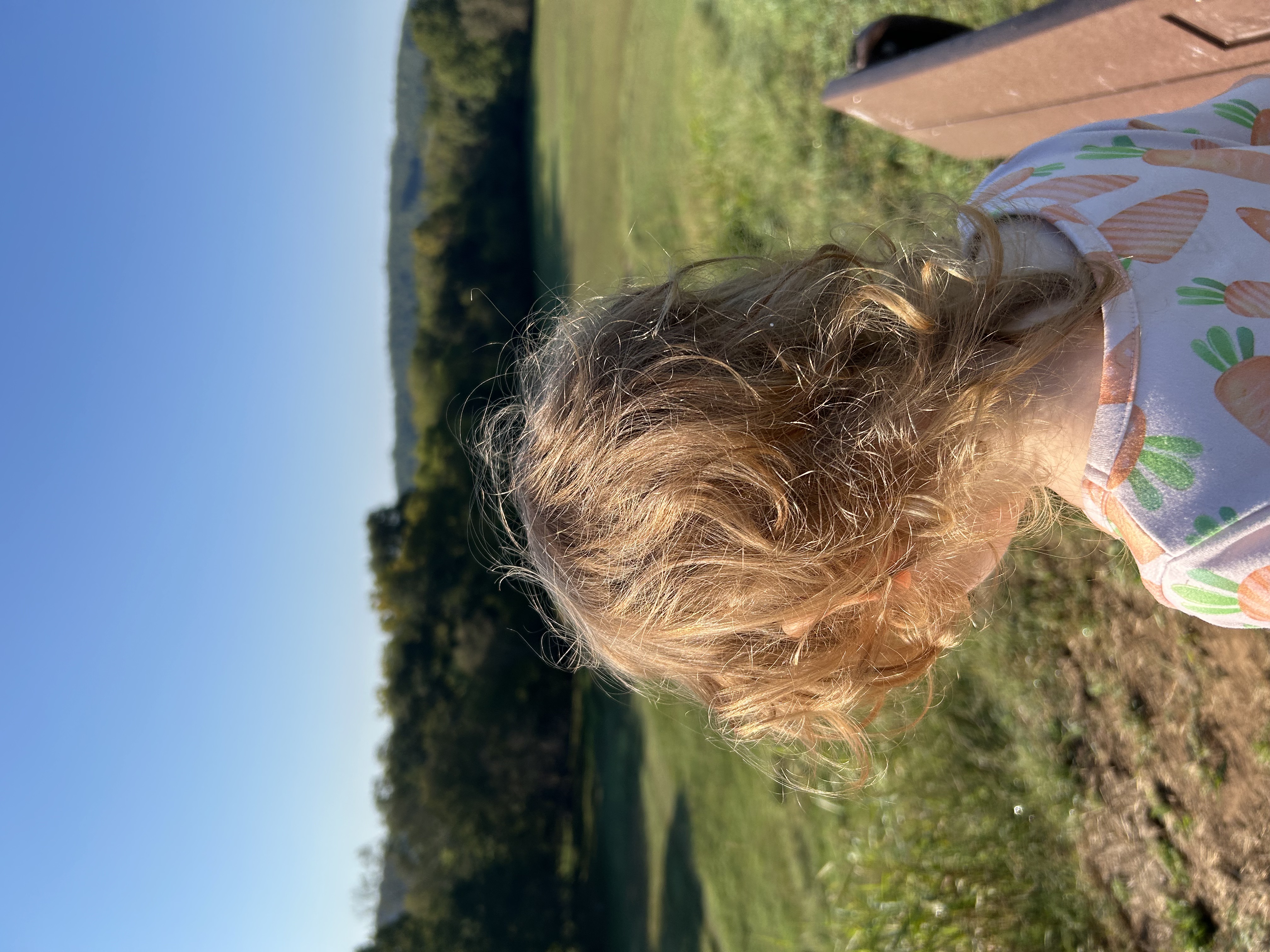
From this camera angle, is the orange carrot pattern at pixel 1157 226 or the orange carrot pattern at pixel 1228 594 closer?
the orange carrot pattern at pixel 1228 594

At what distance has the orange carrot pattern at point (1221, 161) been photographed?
171 cm

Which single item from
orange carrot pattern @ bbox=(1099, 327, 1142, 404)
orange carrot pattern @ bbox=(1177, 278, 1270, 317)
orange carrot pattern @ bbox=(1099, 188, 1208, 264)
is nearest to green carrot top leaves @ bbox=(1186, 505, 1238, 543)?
orange carrot pattern @ bbox=(1099, 327, 1142, 404)

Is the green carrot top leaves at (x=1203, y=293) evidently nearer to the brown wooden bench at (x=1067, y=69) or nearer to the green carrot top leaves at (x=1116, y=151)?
the green carrot top leaves at (x=1116, y=151)

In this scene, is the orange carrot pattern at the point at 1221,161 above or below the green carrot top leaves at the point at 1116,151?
below

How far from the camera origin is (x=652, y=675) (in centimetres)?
230

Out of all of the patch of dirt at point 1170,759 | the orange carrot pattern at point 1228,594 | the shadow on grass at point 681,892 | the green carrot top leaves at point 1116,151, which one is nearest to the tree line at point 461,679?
the shadow on grass at point 681,892

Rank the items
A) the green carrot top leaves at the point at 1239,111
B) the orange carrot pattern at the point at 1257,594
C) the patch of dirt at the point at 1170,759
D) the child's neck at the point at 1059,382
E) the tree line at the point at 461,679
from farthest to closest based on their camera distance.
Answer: the tree line at the point at 461,679, the patch of dirt at the point at 1170,759, the green carrot top leaves at the point at 1239,111, the child's neck at the point at 1059,382, the orange carrot pattern at the point at 1257,594

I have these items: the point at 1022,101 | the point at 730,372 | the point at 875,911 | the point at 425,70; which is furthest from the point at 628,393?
the point at 425,70

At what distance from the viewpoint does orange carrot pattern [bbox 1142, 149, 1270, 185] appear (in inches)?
67.2

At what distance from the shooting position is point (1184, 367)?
1.42 meters

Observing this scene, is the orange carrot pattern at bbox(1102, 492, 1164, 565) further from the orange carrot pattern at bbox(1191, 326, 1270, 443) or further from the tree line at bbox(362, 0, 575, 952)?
the tree line at bbox(362, 0, 575, 952)

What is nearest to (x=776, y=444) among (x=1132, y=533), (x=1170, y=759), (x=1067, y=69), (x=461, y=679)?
(x=1132, y=533)

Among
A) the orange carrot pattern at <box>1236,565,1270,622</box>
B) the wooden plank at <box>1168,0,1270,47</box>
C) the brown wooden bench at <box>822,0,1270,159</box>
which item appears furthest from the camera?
the brown wooden bench at <box>822,0,1270,159</box>

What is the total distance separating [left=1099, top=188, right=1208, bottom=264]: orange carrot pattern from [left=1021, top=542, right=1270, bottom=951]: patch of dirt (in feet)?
8.37
